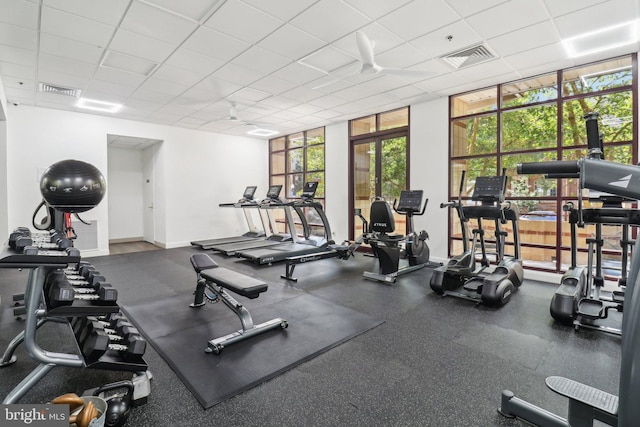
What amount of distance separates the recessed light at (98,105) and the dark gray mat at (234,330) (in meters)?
4.46

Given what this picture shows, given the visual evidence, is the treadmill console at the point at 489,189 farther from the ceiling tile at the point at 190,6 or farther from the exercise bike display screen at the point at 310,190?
the ceiling tile at the point at 190,6

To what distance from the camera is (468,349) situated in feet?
8.91

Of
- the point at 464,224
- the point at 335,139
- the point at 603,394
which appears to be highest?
the point at 335,139

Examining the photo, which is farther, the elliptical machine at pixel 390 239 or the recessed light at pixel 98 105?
the recessed light at pixel 98 105

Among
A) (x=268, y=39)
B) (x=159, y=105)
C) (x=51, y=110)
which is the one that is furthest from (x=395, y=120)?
(x=51, y=110)

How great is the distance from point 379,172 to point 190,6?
4950mm

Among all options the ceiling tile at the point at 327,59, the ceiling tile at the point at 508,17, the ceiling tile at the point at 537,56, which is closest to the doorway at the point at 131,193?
the ceiling tile at the point at 327,59

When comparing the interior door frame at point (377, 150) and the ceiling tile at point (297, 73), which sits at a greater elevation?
the ceiling tile at point (297, 73)

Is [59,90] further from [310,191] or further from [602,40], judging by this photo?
[602,40]

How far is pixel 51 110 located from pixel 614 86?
9.69 metres

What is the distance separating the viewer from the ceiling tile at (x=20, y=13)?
3066 mm

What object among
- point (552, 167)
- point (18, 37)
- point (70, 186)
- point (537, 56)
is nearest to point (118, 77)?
point (18, 37)

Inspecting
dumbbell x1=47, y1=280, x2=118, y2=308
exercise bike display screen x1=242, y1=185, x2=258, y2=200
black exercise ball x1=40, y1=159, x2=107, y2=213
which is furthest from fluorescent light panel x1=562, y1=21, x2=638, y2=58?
exercise bike display screen x1=242, y1=185, x2=258, y2=200

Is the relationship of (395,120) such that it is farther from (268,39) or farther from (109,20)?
(109,20)
